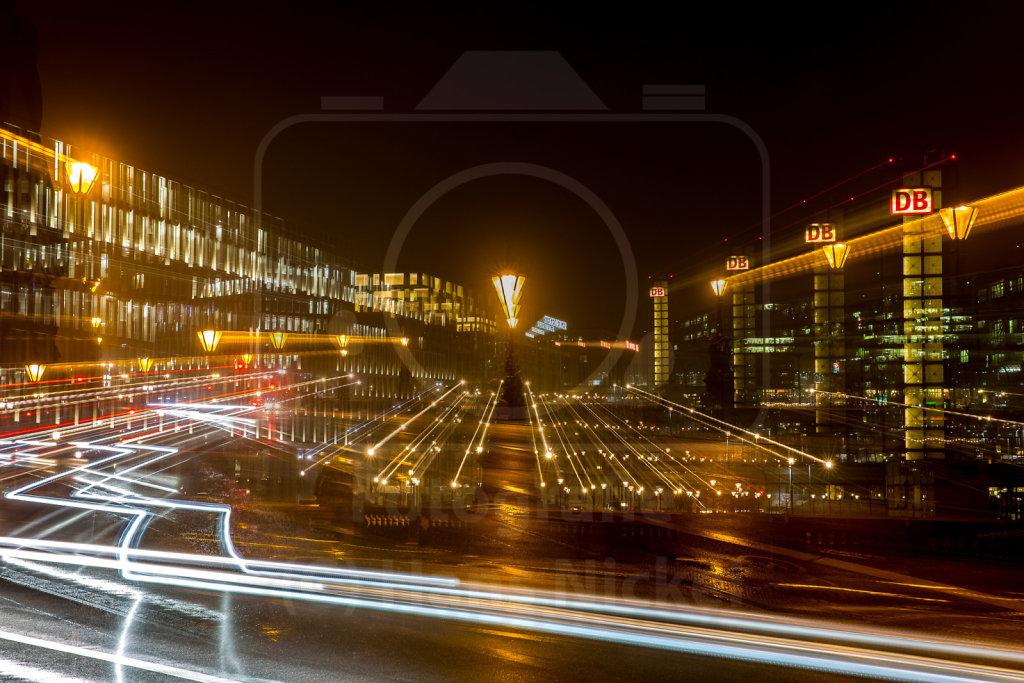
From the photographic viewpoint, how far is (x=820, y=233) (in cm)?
2331

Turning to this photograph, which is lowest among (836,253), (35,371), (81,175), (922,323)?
(35,371)

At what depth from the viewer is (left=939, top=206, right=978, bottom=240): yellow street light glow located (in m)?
15.4

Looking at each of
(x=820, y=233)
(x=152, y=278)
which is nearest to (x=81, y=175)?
(x=820, y=233)

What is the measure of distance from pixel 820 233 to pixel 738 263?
45.8ft

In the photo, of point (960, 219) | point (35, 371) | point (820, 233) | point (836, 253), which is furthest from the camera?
point (35, 371)

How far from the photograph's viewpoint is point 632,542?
12.4 m

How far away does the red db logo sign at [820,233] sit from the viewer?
76.2 ft

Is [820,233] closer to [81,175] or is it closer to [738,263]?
[738,263]

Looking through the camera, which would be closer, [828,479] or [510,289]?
[828,479]

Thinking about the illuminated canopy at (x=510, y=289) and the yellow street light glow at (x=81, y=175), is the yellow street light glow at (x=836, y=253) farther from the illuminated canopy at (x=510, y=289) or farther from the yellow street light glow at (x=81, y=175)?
the yellow street light glow at (x=81, y=175)

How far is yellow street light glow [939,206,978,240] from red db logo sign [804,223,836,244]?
302 inches

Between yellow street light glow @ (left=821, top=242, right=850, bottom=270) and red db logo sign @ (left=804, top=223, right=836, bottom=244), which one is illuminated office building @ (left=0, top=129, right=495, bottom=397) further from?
red db logo sign @ (left=804, top=223, right=836, bottom=244)

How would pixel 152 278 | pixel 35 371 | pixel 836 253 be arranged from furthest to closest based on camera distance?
1. pixel 152 278
2. pixel 35 371
3. pixel 836 253

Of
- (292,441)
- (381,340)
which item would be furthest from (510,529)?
(381,340)
